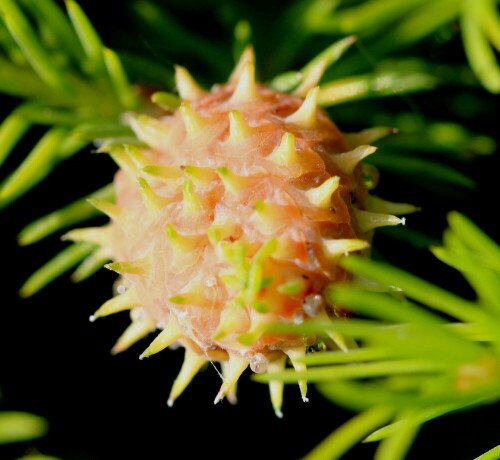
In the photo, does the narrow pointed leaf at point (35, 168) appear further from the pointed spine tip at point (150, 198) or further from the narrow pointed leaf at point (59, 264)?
the pointed spine tip at point (150, 198)

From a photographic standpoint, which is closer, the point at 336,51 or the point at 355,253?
the point at 355,253

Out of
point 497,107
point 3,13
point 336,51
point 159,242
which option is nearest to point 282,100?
point 336,51

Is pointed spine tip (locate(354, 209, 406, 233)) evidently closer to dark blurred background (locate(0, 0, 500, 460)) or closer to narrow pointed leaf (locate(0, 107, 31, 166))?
dark blurred background (locate(0, 0, 500, 460))

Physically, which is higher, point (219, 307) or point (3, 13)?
point (3, 13)

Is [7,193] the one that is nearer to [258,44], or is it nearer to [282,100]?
[282,100]

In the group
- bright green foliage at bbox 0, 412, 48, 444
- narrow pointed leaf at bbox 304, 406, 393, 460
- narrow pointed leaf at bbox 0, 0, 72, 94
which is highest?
narrow pointed leaf at bbox 0, 0, 72, 94

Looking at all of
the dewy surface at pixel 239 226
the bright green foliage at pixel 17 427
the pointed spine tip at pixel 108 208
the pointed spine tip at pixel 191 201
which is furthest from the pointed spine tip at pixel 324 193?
the bright green foliage at pixel 17 427

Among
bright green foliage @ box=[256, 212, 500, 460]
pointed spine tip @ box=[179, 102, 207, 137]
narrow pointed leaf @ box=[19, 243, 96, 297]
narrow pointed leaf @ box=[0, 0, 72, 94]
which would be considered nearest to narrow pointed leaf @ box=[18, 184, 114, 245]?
narrow pointed leaf @ box=[19, 243, 96, 297]

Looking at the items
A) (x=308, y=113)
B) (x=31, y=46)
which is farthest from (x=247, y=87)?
(x=31, y=46)
